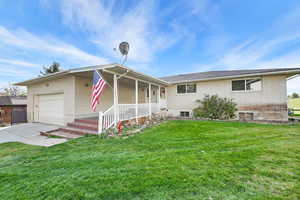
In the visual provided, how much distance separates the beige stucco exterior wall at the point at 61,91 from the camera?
21.8 feet

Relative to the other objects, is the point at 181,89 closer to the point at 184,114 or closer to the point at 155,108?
the point at 184,114

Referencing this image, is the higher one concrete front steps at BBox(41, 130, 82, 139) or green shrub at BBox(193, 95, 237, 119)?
green shrub at BBox(193, 95, 237, 119)

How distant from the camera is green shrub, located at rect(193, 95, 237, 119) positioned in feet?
29.2

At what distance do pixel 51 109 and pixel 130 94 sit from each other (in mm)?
5433

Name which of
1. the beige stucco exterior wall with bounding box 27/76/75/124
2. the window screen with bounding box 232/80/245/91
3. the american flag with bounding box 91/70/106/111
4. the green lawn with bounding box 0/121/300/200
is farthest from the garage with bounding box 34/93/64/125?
the window screen with bounding box 232/80/245/91

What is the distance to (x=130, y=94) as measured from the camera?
10.7 metres

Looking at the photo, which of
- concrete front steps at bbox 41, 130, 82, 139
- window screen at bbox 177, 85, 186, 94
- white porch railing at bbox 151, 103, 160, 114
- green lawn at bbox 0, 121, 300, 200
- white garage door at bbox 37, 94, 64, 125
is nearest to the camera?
green lawn at bbox 0, 121, 300, 200

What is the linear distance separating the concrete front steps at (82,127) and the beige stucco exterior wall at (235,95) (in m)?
7.11

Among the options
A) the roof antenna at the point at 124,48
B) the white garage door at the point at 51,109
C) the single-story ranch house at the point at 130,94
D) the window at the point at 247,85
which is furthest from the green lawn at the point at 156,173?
the window at the point at 247,85

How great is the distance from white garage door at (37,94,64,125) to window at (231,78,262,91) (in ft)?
38.2

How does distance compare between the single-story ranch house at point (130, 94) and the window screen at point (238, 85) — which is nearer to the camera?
the single-story ranch house at point (130, 94)

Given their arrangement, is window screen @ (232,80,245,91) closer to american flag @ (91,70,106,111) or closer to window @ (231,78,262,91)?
window @ (231,78,262,91)

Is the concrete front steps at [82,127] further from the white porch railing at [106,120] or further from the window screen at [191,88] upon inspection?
the window screen at [191,88]

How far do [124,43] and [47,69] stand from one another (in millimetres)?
20745
